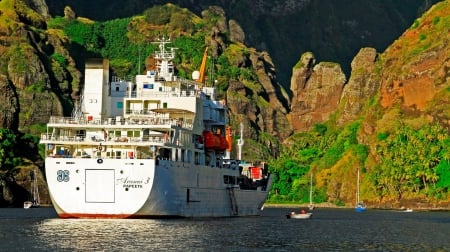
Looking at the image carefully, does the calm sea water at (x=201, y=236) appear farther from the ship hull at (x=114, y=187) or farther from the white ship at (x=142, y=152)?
the white ship at (x=142, y=152)

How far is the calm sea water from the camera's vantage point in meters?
98.2

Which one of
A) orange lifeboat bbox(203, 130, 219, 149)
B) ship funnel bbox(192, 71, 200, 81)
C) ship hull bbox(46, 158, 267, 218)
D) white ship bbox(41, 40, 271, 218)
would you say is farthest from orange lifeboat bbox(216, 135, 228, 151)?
ship hull bbox(46, 158, 267, 218)

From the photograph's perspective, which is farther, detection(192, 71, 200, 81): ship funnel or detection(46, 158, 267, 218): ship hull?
detection(192, 71, 200, 81): ship funnel

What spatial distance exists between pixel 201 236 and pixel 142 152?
67.9 feet

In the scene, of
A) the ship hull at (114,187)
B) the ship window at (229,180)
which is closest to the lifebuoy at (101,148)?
the ship hull at (114,187)

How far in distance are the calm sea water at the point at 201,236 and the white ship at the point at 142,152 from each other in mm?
2368

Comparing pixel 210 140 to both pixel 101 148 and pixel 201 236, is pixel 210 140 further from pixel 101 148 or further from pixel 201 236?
pixel 201 236

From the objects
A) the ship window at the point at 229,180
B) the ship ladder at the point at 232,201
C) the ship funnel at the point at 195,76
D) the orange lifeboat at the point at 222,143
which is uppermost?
the ship funnel at the point at 195,76

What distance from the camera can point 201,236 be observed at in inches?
4279

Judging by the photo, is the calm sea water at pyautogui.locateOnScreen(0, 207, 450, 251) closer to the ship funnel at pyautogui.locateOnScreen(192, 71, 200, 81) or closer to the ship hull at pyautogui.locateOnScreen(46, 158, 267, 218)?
the ship hull at pyautogui.locateOnScreen(46, 158, 267, 218)

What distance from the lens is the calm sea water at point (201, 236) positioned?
98.2 m

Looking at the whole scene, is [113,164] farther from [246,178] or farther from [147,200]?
[246,178]

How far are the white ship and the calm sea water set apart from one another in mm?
2368

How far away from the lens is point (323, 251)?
321 ft
